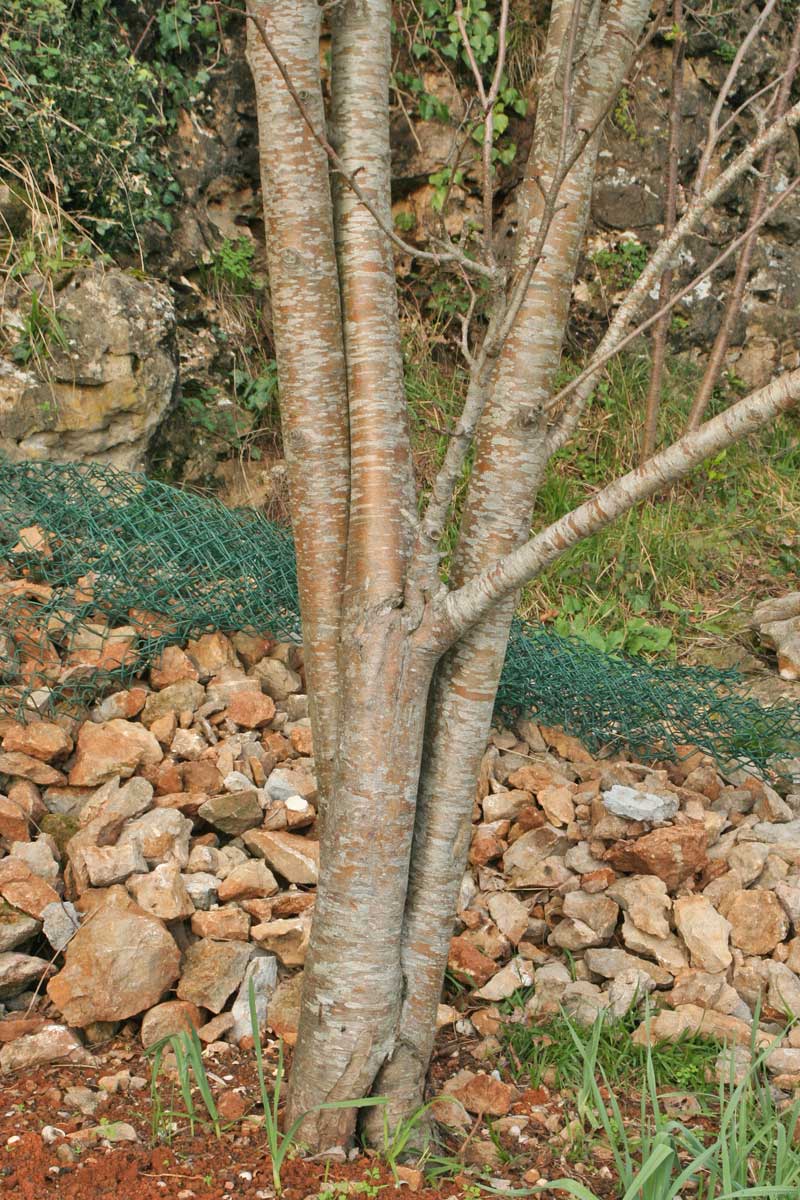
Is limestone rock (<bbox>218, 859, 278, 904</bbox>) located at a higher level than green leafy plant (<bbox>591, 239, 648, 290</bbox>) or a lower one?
lower

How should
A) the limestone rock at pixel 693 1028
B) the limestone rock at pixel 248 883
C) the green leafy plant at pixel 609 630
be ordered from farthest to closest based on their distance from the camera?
the green leafy plant at pixel 609 630 → the limestone rock at pixel 248 883 → the limestone rock at pixel 693 1028

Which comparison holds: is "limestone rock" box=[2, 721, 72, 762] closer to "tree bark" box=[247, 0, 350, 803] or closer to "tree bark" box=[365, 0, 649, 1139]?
"tree bark" box=[247, 0, 350, 803]

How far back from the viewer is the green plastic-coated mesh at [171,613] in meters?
A: 3.04

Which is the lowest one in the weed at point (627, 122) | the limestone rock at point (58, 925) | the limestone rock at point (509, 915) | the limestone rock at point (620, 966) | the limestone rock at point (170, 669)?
the limestone rock at point (620, 966)

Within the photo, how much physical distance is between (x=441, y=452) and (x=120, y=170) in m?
1.79

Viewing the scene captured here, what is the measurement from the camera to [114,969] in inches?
84.4

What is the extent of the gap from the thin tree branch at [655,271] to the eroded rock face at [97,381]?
102 inches

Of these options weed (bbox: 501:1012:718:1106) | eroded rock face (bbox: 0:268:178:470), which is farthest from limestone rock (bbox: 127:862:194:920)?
eroded rock face (bbox: 0:268:178:470)

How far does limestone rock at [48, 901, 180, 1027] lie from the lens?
83.9 inches

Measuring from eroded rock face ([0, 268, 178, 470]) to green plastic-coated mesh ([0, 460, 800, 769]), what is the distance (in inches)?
15.7

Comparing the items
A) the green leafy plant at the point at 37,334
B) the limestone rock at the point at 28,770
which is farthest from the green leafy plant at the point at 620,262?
the limestone rock at the point at 28,770

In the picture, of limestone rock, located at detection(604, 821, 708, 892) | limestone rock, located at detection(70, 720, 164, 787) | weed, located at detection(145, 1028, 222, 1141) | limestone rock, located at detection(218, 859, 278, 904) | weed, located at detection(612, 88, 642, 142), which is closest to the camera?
weed, located at detection(145, 1028, 222, 1141)

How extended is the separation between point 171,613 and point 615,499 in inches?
72.8

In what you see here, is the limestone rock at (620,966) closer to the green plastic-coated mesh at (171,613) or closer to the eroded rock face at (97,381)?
the green plastic-coated mesh at (171,613)
